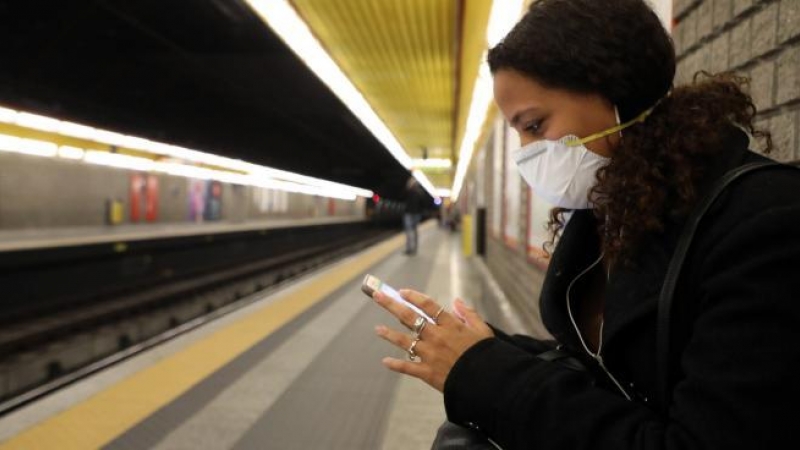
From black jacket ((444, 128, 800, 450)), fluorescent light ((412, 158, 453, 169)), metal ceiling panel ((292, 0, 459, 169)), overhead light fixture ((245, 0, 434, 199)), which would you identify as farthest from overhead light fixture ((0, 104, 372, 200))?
black jacket ((444, 128, 800, 450))

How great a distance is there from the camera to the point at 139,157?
14.2 m

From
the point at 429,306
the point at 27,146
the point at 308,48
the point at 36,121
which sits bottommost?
the point at 429,306

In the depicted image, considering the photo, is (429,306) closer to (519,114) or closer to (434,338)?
(434,338)

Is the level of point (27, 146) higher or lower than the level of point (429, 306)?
higher

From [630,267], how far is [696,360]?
192 millimetres

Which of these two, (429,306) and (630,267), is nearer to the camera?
(630,267)

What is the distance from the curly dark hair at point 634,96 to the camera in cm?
85

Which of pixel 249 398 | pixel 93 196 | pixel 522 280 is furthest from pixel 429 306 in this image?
pixel 93 196

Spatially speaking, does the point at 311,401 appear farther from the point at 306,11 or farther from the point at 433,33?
the point at 433,33

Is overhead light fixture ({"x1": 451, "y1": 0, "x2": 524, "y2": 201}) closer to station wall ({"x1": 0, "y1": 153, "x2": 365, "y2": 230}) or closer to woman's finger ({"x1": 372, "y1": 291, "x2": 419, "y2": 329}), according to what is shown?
woman's finger ({"x1": 372, "y1": 291, "x2": 419, "y2": 329})

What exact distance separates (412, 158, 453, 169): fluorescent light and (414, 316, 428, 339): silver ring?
2152 centimetres

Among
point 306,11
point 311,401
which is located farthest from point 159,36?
point 311,401

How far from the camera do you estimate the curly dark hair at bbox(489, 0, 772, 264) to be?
85 cm

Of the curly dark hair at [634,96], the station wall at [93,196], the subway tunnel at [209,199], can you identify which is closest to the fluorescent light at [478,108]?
the subway tunnel at [209,199]
